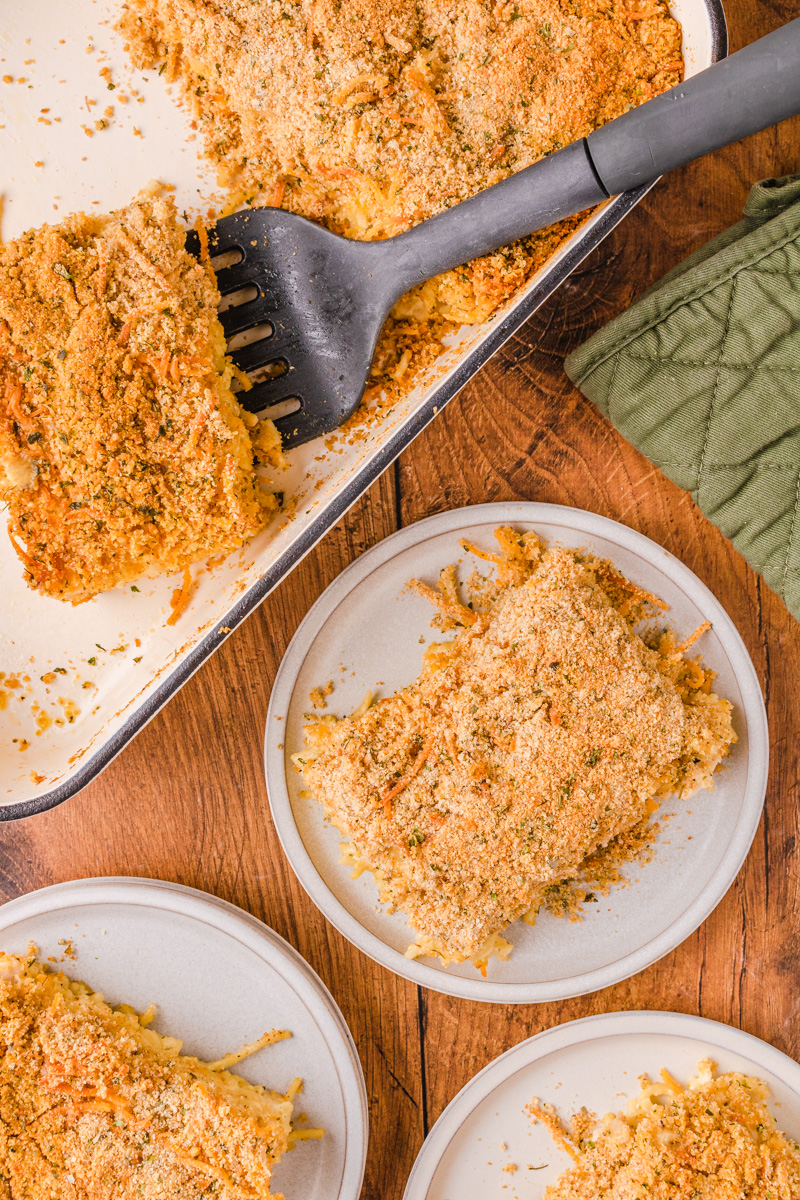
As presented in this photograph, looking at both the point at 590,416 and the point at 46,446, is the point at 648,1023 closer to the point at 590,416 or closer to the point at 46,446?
the point at 590,416

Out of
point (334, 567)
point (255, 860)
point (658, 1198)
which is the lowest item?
point (658, 1198)

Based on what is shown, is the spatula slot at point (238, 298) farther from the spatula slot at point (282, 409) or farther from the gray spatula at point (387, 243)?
the spatula slot at point (282, 409)

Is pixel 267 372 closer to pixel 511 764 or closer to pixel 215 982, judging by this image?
pixel 511 764

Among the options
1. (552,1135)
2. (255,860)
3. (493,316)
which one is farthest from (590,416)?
(552,1135)

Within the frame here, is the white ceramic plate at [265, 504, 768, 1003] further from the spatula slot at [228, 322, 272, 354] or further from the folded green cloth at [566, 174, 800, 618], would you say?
the spatula slot at [228, 322, 272, 354]

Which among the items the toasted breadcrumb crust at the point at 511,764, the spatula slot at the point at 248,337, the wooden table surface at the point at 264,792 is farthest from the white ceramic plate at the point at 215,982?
the spatula slot at the point at 248,337
